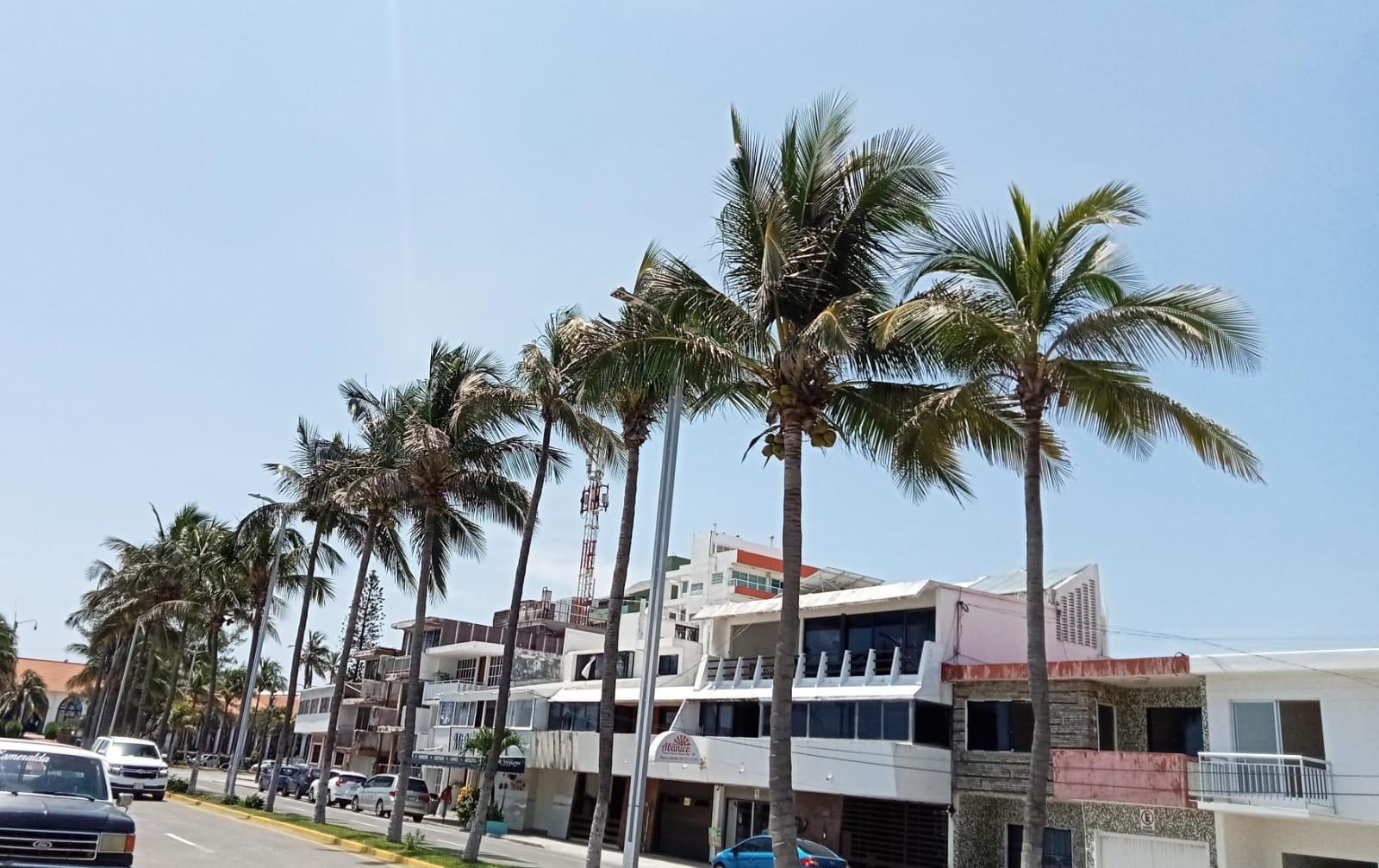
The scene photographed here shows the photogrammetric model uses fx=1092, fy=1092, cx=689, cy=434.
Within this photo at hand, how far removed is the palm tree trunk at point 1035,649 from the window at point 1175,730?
12.0 m

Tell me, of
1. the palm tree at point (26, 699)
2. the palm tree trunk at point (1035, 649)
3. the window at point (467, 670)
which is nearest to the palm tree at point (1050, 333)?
the palm tree trunk at point (1035, 649)

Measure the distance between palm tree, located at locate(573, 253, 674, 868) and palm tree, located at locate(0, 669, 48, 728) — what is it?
343ft

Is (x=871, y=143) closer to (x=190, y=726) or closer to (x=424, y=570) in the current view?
(x=424, y=570)

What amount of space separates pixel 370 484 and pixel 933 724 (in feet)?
54.0

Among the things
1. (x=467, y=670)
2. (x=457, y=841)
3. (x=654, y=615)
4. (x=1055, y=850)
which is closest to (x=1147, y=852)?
(x=1055, y=850)

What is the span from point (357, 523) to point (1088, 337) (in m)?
27.6

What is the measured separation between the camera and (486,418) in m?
27.2

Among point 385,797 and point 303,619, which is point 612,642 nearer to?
point 303,619

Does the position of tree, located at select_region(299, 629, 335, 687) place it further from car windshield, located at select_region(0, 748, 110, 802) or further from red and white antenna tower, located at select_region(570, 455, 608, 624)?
car windshield, located at select_region(0, 748, 110, 802)

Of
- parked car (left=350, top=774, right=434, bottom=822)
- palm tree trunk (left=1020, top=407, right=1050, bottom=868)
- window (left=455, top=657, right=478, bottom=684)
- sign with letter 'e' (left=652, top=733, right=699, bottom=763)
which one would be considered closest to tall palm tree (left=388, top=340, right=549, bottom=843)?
sign with letter 'e' (left=652, top=733, right=699, bottom=763)

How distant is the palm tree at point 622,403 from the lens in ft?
53.2

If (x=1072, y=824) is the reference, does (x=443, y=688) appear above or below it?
above

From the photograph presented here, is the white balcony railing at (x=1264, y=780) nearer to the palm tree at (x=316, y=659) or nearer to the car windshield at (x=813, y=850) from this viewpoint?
the car windshield at (x=813, y=850)

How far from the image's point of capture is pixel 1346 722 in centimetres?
2183
